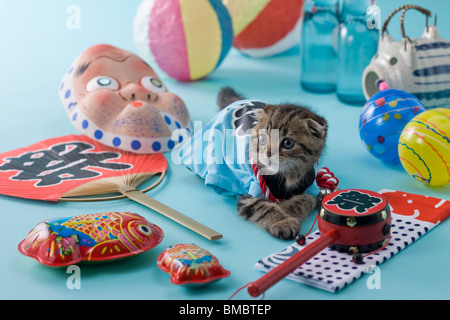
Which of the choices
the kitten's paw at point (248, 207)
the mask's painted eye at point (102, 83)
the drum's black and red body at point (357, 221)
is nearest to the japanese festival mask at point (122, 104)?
the mask's painted eye at point (102, 83)

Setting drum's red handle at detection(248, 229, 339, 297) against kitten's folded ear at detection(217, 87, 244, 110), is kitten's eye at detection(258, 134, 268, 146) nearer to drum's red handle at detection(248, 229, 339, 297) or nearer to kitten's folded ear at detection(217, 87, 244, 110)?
drum's red handle at detection(248, 229, 339, 297)

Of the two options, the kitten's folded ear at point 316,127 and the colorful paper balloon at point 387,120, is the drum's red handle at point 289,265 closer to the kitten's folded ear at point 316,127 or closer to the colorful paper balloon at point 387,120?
the kitten's folded ear at point 316,127

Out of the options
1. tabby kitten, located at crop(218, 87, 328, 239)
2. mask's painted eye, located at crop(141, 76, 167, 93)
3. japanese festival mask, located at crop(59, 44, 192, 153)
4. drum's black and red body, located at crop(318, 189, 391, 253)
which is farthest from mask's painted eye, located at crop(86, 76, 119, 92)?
drum's black and red body, located at crop(318, 189, 391, 253)

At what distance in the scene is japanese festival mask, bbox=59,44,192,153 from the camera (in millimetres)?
2336

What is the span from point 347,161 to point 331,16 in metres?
0.95

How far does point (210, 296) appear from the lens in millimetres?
1419

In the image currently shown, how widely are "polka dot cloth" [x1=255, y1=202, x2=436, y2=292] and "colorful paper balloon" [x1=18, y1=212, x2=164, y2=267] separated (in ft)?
1.05

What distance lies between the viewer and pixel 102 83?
8.23 ft

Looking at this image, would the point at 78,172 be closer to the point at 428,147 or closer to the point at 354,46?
the point at 428,147

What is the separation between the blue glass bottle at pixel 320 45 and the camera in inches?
114

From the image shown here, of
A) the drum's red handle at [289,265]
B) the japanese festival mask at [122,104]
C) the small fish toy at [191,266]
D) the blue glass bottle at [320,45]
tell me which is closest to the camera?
the drum's red handle at [289,265]

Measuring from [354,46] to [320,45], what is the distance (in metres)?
0.20

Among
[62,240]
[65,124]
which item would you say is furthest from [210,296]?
[65,124]

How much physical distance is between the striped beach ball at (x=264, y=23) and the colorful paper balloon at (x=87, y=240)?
7.12ft
